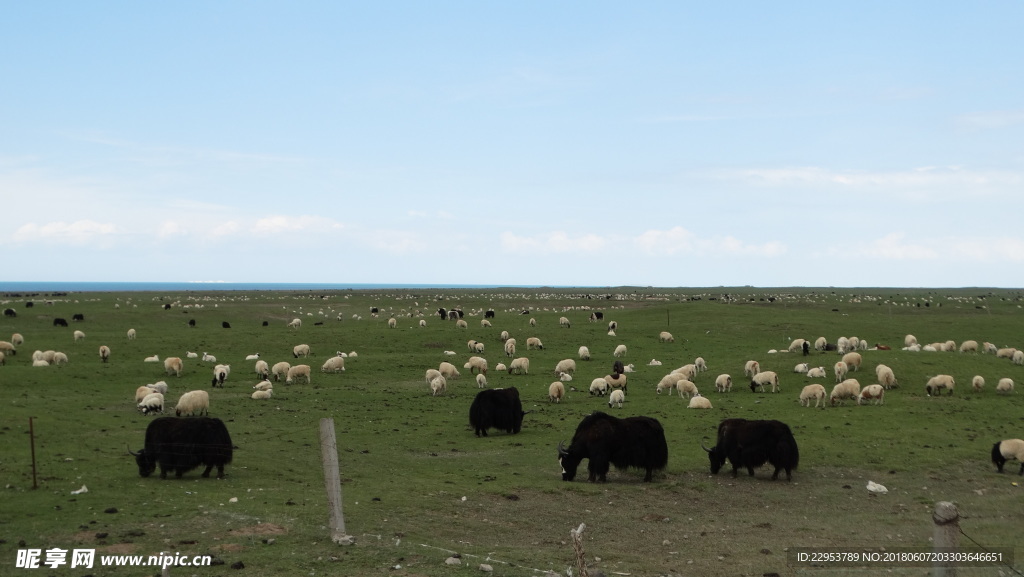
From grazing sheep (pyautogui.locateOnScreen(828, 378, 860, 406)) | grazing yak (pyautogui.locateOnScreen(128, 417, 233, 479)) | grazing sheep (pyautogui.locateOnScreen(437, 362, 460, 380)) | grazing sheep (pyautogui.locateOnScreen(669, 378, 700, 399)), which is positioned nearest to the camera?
grazing yak (pyautogui.locateOnScreen(128, 417, 233, 479))

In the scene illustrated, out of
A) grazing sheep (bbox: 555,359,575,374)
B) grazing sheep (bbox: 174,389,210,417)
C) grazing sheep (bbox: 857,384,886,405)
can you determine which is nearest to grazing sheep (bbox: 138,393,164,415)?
grazing sheep (bbox: 174,389,210,417)

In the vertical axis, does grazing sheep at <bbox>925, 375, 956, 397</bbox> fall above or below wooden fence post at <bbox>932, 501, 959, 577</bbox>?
below

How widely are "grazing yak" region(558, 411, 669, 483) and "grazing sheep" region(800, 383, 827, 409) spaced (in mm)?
12243

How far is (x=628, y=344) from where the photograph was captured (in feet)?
164

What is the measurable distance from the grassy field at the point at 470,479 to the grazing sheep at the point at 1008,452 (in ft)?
1.14

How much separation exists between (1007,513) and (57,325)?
60002mm

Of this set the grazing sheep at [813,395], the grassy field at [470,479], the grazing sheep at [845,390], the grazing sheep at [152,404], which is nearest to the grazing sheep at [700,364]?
the grassy field at [470,479]

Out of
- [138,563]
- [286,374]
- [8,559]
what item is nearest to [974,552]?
[138,563]

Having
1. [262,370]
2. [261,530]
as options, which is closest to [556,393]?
[262,370]

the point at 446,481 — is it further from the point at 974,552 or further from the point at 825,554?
the point at 974,552

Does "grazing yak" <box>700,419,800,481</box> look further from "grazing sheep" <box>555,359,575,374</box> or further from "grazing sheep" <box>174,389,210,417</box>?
"grazing sheep" <box>555,359,575,374</box>

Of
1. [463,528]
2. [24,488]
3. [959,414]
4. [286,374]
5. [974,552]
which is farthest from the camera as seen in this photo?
[286,374]

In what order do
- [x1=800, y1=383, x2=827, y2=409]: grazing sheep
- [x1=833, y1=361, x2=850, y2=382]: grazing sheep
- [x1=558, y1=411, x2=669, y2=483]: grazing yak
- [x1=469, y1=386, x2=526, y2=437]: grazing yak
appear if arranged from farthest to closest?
[x1=833, y1=361, x2=850, y2=382]: grazing sheep < [x1=800, y1=383, x2=827, y2=409]: grazing sheep < [x1=469, y1=386, x2=526, y2=437]: grazing yak < [x1=558, y1=411, x2=669, y2=483]: grazing yak

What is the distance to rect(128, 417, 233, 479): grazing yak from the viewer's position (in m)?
16.5
